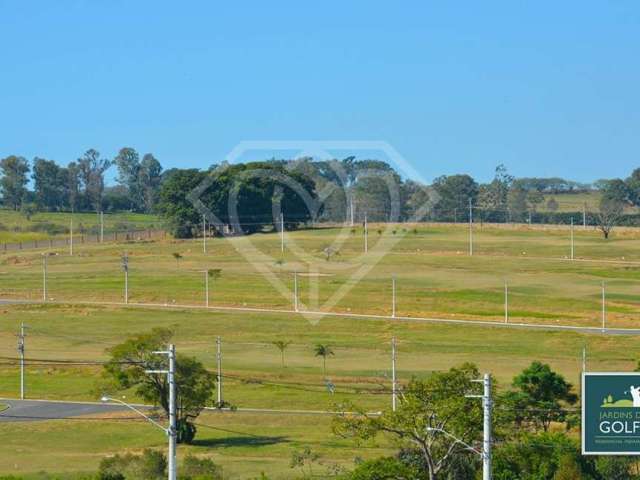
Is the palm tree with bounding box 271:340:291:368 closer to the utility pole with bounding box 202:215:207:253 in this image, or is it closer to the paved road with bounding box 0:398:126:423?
the paved road with bounding box 0:398:126:423

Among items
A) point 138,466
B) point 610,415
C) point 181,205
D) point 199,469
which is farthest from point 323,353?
point 181,205

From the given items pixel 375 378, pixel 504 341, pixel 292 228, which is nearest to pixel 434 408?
pixel 375 378

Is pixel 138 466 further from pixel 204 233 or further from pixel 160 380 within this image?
pixel 204 233

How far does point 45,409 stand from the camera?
69438mm

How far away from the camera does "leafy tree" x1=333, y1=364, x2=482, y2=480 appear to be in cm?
4584

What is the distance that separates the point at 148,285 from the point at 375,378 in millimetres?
55151

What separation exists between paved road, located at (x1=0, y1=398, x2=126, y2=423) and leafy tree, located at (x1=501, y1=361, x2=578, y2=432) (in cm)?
2177

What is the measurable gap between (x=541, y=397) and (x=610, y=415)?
22.2m

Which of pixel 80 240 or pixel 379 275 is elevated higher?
pixel 80 240

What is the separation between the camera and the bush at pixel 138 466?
159ft

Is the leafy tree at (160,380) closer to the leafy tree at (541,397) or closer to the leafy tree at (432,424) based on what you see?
the leafy tree at (541,397)

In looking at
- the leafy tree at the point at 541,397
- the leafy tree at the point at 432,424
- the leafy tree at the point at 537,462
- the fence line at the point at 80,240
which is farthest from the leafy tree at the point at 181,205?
the leafy tree at the point at 537,462

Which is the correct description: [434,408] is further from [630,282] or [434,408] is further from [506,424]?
[630,282]

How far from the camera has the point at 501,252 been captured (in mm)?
159750
